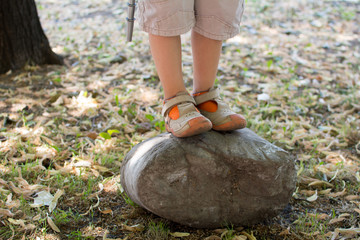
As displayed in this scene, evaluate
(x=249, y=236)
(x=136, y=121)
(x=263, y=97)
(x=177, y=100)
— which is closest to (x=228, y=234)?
(x=249, y=236)

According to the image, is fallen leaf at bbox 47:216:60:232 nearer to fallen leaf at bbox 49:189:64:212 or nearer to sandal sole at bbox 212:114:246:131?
fallen leaf at bbox 49:189:64:212

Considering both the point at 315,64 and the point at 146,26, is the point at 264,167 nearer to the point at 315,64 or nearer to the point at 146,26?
the point at 146,26

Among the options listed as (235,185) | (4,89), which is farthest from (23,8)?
(235,185)

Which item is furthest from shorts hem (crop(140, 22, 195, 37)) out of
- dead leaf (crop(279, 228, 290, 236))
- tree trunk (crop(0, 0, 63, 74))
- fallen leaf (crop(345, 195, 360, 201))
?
tree trunk (crop(0, 0, 63, 74))

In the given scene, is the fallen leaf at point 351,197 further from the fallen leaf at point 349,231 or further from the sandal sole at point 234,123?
the sandal sole at point 234,123

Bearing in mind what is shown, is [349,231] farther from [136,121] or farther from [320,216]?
[136,121]

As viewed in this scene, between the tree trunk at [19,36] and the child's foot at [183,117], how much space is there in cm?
225

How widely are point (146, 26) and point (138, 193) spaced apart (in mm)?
849

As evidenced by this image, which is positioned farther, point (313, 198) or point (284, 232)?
point (313, 198)

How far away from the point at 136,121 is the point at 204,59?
114 cm

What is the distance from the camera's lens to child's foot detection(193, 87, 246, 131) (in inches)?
78.8

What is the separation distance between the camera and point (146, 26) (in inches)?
73.7

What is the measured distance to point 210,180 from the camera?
6.02 ft

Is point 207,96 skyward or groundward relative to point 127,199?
skyward
